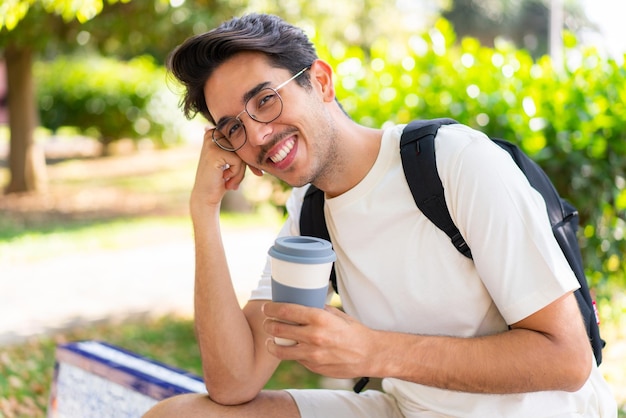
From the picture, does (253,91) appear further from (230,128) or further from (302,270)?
(302,270)

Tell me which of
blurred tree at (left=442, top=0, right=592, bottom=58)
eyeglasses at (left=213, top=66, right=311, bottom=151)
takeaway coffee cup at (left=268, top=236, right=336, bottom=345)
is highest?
blurred tree at (left=442, top=0, right=592, bottom=58)

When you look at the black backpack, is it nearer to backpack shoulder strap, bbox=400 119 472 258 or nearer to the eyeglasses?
backpack shoulder strap, bbox=400 119 472 258

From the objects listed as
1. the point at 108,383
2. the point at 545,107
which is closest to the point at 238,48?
the point at 108,383

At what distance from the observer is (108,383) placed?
2.94 meters

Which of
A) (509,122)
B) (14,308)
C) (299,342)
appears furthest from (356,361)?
(14,308)

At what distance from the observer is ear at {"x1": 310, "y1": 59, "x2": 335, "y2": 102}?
2.34m

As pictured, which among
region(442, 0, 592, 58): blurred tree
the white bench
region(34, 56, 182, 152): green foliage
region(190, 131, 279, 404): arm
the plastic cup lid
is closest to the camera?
the plastic cup lid

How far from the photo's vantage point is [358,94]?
4.73 metres

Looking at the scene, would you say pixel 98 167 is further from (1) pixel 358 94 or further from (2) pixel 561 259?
(2) pixel 561 259

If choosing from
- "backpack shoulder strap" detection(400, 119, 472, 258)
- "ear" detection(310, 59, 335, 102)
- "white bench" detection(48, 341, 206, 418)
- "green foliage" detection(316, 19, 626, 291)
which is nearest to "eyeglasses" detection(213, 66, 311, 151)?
"ear" detection(310, 59, 335, 102)

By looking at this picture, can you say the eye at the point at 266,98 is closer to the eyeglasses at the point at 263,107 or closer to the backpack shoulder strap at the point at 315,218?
the eyeglasses at the point at 263,107

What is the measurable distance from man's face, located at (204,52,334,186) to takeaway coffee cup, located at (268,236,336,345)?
48 cm

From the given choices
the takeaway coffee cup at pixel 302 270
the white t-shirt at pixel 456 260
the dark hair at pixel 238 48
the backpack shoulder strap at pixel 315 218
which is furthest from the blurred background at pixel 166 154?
the takeaway coffee cup at pixel 302 270

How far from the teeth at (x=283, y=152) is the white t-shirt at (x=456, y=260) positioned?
0.21 m
